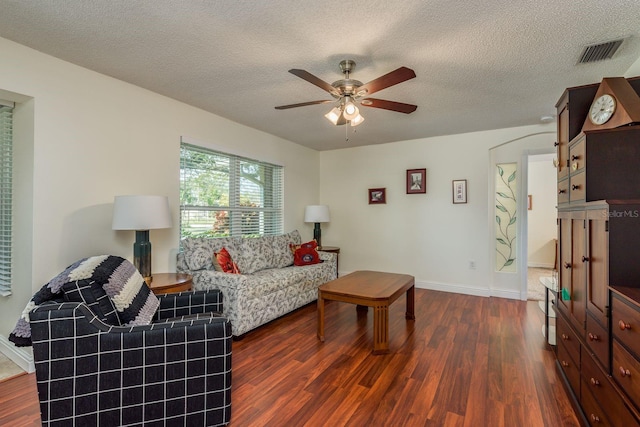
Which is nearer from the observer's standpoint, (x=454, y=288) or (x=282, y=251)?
(x=282, y=251)

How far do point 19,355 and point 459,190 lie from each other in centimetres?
515

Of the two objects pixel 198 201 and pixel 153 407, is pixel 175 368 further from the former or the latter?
pixel 198 201

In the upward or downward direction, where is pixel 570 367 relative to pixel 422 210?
downward

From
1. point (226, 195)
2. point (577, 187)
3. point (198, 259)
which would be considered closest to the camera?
point (577, 187)

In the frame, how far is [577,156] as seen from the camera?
1861 mm

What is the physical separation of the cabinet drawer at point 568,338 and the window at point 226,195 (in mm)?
3516

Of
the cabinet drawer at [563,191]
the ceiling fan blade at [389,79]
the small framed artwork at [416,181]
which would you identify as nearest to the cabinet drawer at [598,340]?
the cabinet drawer at [563,191]

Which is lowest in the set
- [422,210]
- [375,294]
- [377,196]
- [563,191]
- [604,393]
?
[604,393]

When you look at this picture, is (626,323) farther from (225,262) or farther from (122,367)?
(225,262)

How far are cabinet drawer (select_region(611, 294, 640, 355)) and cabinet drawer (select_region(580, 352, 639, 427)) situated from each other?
25 centimetres

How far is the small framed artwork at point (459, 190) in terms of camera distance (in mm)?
4527

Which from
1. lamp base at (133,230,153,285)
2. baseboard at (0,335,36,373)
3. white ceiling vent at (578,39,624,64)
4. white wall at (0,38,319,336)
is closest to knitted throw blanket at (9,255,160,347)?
lamp base at (133,230,153,285)

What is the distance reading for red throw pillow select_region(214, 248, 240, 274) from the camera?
324 centimetres

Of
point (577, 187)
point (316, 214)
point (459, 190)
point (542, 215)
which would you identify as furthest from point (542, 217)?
point (577, 187)
